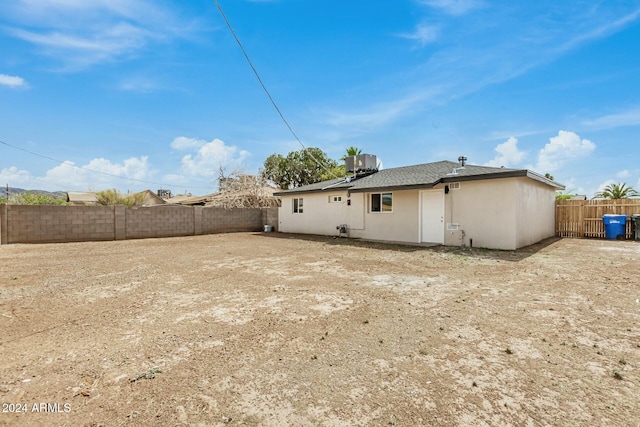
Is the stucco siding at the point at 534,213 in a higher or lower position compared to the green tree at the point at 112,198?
lower

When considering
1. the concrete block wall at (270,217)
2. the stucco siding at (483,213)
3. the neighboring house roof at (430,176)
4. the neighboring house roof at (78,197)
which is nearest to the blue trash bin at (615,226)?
Answer: the neighboring house roof at (430,176)

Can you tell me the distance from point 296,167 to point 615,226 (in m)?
26.1

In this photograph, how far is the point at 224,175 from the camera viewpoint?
2372 centimetres

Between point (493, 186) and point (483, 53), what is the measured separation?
5033 mm

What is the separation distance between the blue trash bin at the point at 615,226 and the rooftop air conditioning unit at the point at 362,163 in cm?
1076

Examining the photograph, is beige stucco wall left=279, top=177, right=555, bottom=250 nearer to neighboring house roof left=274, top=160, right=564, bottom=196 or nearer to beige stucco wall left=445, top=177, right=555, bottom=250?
beige stucco wall left=445, top=177, right=555, bottom=250

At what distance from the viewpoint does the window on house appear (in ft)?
42.2

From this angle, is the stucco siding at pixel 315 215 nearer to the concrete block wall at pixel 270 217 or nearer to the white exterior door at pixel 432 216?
the concrete block wall at pixel 270 217

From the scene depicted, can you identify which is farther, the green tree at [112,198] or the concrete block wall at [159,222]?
the green tree at [112,198]

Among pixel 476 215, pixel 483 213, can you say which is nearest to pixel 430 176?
pixel 476 215

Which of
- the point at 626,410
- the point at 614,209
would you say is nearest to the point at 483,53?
the point at 614,209

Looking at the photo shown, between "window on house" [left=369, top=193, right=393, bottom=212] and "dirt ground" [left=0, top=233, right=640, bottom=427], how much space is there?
673 centimetres

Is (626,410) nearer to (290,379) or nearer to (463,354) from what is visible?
(463,354)

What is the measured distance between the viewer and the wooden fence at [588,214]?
12758 mm
